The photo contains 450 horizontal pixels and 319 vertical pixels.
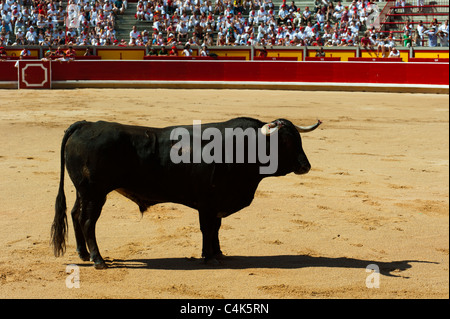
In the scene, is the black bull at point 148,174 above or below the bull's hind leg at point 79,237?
above

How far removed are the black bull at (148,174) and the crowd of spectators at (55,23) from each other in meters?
21.1

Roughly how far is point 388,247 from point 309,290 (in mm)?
1295

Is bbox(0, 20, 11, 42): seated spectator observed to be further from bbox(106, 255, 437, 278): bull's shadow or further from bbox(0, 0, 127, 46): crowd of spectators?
bbox(106, 255, 437, 278): bull's shadow

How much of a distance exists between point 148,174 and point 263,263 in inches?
42.6

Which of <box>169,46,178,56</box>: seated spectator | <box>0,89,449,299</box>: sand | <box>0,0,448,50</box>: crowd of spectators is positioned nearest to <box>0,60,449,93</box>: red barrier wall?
<box>169,46,178,56</box>: seated spectator

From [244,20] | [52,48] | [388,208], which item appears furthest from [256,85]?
[388,208]

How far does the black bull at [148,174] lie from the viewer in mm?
4969

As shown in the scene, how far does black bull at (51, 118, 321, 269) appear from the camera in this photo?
497cm

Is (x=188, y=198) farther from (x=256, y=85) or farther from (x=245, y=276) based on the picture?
(x=256, y=85)

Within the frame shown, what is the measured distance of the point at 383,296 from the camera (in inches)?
171

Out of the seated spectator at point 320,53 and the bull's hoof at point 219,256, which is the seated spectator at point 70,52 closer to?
the seated spectator at point 320,53

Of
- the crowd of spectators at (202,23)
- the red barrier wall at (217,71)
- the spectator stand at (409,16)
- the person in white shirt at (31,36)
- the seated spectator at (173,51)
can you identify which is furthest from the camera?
the person in white shirt at (31,36)

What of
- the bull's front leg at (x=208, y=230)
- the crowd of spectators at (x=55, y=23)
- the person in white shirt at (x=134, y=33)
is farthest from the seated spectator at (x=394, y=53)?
the bull's front leg at (x=208, y=230)

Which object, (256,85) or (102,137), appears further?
(256,85)
